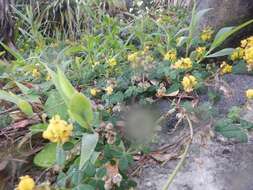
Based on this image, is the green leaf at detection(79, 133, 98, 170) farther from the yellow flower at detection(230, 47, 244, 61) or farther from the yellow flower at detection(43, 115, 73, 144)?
the yellow flower at detection(230, 47, 244, 61)

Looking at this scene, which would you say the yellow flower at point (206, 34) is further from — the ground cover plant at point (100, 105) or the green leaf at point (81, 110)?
the green leaf at point (81, 110)

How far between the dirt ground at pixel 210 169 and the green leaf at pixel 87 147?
0.62 feet

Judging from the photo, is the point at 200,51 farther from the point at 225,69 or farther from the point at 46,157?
the point at 46,157

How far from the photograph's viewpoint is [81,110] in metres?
0.81

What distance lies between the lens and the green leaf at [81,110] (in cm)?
79

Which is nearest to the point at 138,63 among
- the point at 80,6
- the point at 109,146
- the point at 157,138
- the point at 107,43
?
the point at 157,138

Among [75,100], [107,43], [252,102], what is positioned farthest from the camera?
[107,43]

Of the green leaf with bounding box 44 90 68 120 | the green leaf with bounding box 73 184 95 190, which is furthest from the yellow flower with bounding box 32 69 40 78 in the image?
the green leaf with bounding box 73 184 95 190

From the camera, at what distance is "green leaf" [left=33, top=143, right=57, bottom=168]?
93 cm

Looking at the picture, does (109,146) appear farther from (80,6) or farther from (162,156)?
(80,6)

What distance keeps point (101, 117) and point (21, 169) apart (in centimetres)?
23

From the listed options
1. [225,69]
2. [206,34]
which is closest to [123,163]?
[225,69]

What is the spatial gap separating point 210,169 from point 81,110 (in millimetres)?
330

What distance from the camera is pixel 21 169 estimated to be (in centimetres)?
96
